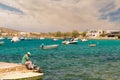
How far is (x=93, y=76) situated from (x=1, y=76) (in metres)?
11.2

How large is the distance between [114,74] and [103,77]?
283 centimetres

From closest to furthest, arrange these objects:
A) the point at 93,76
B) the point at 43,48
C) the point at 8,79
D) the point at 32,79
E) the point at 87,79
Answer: the point at 8,79 < the point at 32,79 < the point at 87,79 < the point at 93,76 < the point at 43,48

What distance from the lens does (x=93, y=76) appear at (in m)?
32.5

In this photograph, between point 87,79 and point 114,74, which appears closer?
point 87,79

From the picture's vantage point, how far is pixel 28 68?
31109 mm

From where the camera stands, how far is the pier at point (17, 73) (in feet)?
88.8

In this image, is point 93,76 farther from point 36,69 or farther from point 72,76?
point 36,69

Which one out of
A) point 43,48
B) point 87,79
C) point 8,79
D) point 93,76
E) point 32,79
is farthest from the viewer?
point 43,48

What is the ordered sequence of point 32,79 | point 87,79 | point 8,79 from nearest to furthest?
1. point 8,79
2. point 32,79
3. point 87,79

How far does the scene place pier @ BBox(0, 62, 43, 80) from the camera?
88.8 ft

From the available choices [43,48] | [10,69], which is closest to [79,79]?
[10,69]

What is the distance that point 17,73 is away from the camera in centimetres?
2878

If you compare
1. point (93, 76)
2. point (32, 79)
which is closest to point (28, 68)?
point (32, 79)

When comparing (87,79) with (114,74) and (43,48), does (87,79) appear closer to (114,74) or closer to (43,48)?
(114,74)
